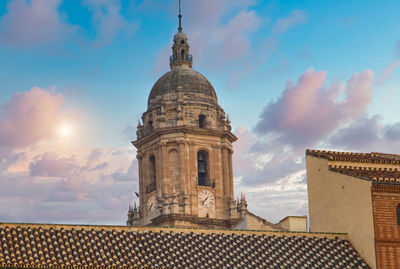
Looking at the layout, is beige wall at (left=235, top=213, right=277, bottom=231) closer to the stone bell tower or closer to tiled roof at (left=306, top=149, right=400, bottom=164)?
tiled roof at (left=306, top=149, right=400, bottom=164)

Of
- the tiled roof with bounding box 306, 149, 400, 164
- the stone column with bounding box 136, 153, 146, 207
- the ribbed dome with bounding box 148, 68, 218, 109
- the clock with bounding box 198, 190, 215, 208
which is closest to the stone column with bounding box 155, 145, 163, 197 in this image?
the stone column with bounding box 136, 153, 146, 207

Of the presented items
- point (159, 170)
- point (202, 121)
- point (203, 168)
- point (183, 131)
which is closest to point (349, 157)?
point (183, 131)

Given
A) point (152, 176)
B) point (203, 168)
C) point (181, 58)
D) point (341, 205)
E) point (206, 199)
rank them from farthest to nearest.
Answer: point (181, 58), point (152, 176), point (203, 168), point (206, 199), point (341, 205)

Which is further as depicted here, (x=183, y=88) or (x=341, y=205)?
(x=183, y=88)

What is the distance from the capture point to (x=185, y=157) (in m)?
89.5

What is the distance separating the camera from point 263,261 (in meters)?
48.8

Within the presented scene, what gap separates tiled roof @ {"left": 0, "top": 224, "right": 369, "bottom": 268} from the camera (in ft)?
148

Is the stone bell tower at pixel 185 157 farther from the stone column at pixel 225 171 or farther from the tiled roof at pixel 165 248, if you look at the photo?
the tiled roof at pixel 165 248

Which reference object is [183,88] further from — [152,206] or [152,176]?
[152,206]

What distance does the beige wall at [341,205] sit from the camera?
51.1m

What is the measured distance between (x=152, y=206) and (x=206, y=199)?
4826 millimetres

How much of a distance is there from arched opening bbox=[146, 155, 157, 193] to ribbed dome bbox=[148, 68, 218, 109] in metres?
5.34

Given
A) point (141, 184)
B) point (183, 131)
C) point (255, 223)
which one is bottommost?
point (255, 223)

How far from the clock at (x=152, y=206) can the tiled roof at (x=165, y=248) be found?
38957mm
